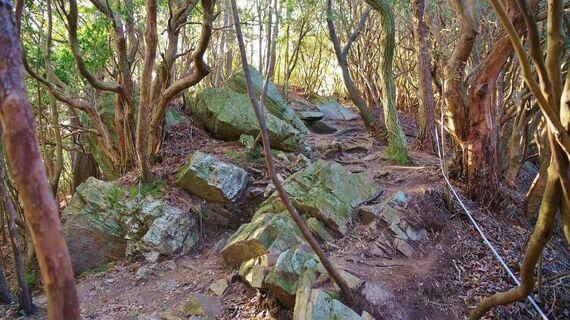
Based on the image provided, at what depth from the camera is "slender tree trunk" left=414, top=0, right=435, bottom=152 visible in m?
8.18

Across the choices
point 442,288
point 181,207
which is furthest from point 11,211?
point 442,288

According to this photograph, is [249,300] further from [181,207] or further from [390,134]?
[390,134]

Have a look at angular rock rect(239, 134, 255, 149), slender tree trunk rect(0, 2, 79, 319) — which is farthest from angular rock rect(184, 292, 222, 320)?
angular rock rect(239, 134, 255, 149)

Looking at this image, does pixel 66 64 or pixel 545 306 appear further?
pixel 66 64

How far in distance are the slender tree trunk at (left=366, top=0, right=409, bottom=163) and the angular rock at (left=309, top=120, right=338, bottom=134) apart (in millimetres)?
3897

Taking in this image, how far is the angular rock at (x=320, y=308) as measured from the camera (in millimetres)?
3775

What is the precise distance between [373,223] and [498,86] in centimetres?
517

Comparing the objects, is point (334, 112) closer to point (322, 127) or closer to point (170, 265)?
point (322, 127)

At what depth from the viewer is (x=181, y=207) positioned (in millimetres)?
7016

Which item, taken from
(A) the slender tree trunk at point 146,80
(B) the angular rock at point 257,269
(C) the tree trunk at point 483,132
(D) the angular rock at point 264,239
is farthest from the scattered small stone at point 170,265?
(C) the tree trunk at point 483,132

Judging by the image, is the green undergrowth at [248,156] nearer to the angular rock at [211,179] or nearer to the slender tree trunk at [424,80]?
the angular rock at [211,179]

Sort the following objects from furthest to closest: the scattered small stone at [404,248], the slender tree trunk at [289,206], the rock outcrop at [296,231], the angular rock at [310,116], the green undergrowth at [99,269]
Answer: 1. the angular rock at [310,116]
2. the green undergrowth at [99,269]
3. the scattered small stone at [404,248]
4. the rock outcrop at [296,231]
5. the slender tree trunk at [289,206]

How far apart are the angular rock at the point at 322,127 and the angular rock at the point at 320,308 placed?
8.55 meters

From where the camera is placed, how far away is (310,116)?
1277 cm
